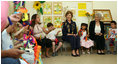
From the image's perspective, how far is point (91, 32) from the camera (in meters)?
3.82

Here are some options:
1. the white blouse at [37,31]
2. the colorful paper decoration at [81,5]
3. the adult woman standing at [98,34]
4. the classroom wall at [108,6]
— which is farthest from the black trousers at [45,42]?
the classroom wall at [108,6]

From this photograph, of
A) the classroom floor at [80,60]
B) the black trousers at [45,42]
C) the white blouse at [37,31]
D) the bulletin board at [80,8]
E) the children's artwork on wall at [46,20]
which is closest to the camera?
the classroom floor at [80,60]

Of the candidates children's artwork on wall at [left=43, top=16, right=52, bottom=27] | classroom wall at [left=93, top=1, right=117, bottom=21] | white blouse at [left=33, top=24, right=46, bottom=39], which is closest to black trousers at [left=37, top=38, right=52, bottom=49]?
white blouse at [left=33, top=24, right=46, bottom=39]

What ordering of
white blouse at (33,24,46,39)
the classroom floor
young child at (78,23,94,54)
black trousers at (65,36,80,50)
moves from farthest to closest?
young child at (78,23,94,54) → black trousers at (65,36,80,50) → white blouse at (33,24,46,39) → the classroom floor

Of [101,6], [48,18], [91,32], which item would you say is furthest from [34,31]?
[101,6]

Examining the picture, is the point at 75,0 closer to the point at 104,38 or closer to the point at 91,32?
the point at 91,32

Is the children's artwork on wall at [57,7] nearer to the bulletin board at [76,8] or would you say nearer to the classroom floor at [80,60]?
the bulletin board at [76,8]

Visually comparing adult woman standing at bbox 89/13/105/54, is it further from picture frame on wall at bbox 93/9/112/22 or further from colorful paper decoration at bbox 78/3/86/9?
colorful paper decoration at bbox 78/3/86/9

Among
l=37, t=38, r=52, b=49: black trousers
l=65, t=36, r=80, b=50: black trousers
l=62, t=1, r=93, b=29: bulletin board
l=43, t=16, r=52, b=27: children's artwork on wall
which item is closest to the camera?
l=37, t=38, r=52, b=49: black trousers

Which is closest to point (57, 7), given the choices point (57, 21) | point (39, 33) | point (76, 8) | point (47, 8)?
point (47, 8)

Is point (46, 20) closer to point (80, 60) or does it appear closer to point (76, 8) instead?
point (76, 8)

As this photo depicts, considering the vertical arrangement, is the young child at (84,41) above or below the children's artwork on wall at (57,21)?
below

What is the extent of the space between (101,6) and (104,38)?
1135 mm

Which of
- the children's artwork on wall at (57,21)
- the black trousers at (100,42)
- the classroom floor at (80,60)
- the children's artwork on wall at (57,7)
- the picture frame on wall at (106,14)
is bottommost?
the classroom floor at (80,60)
